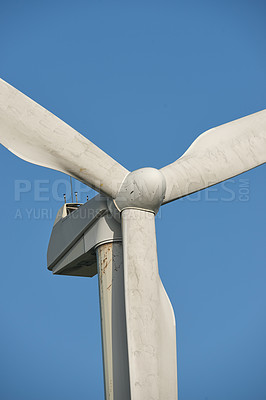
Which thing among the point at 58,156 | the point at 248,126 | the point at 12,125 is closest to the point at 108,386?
the point at 58,156

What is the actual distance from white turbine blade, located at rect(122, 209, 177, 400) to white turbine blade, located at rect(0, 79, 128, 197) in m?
0.80

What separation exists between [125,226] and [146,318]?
1.46 meters

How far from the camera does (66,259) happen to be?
12.8 meters

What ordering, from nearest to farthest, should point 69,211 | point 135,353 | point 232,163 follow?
point 135,353, point 232,163, point 69,211

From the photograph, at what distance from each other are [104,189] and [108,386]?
316cm

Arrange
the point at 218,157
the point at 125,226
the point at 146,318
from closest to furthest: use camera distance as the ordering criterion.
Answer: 1. the point at 146,318
2. the point at 125,226
3. the point at 218,157

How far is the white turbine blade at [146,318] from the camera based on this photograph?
10.0m

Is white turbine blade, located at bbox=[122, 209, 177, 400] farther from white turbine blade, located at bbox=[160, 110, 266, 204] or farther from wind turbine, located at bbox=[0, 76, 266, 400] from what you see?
white turbine blade, located at bbox=[160, 110, 266, 204]

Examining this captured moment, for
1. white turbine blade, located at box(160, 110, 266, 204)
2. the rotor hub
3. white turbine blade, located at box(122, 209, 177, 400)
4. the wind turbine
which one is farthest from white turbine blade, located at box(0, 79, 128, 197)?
white turbine blade, located at box(160, 110, 266, 204)

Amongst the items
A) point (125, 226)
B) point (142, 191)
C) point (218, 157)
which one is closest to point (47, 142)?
point (142, 191)

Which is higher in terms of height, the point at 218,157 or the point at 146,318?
the point at 218,157

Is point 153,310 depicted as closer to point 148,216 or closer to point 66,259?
point 148,216

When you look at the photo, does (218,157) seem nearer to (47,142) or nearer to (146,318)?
(47,142)

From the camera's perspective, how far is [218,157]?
1210cm
